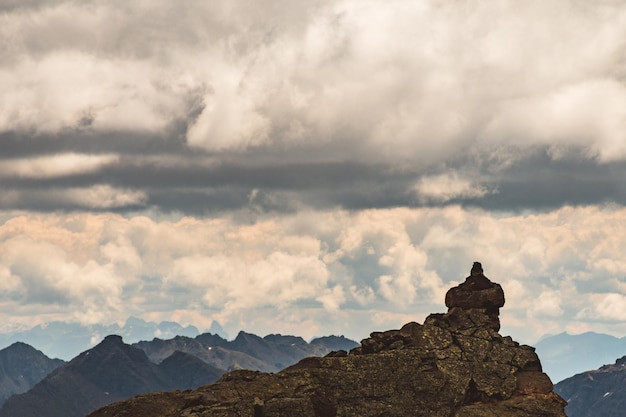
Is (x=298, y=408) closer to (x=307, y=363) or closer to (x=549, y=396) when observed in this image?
(x=307, y=363)

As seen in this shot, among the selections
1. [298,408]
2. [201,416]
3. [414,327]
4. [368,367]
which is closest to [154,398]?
[201,416]

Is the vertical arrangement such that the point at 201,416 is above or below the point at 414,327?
→ below

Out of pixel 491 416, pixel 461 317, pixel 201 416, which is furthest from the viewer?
pixel 461 317

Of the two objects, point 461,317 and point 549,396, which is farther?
point 461,317

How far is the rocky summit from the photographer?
117 metres

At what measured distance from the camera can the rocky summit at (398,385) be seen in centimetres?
11738

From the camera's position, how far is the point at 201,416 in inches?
4491

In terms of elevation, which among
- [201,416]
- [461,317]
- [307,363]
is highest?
[461,317]

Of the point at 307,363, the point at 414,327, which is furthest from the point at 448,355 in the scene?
the point at 307,363

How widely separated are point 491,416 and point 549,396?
34.5ft

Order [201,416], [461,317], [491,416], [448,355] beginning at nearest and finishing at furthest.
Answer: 1. [201,416]
2. [491,416]
3. [448,355]
4. [461,317]

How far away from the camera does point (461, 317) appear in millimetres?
139125

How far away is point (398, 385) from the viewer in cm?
12444

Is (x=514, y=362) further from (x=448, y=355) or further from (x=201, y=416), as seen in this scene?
(x=201, y=416)
